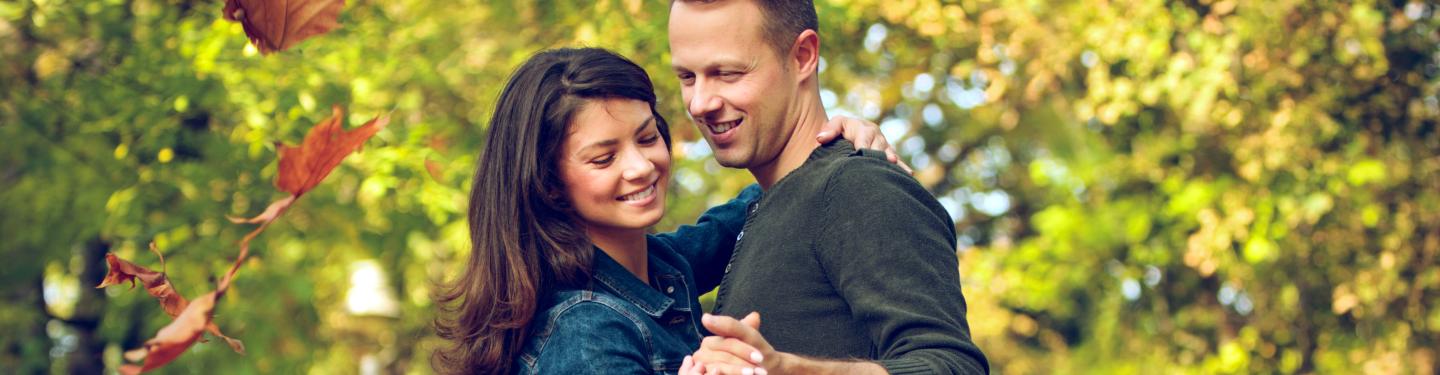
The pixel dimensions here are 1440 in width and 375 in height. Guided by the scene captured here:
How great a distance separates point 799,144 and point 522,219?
0.54m

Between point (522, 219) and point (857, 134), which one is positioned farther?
point (857, 134)

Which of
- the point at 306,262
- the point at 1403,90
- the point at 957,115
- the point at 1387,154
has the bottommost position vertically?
the point at 957,115

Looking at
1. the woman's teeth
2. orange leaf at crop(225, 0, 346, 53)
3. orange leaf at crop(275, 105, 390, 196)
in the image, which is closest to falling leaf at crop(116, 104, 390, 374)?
orange leaf at crop(275, 105, 390, 196)

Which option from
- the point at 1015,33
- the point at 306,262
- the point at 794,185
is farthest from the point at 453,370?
the point at 1015,33

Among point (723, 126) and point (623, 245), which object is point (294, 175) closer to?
point (623, 245)

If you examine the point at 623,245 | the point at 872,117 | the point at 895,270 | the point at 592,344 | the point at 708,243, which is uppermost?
the point at 895,270

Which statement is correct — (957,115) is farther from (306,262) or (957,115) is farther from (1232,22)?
(306,262)

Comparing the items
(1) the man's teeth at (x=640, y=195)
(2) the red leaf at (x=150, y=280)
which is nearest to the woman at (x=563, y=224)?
(1) the man's teeth at (x=640, y=195)

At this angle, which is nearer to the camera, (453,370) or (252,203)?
(453,370)

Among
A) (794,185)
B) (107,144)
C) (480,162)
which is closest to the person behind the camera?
(794,185)

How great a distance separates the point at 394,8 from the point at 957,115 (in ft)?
21.4

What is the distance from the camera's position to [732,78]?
9.40ft

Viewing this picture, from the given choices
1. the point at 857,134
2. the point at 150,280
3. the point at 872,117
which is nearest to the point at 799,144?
the point at 857,134

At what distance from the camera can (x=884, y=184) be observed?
249 centimetres
